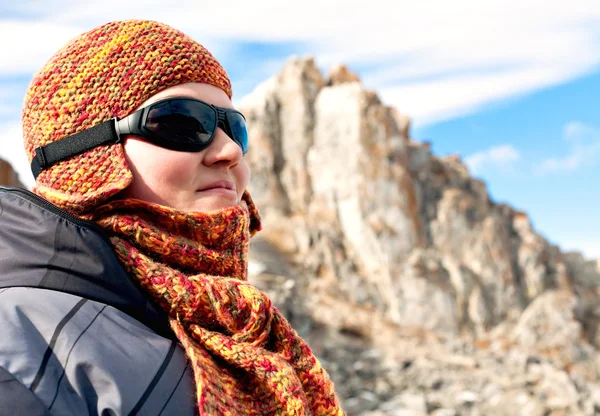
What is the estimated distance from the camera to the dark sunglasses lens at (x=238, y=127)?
221 cm

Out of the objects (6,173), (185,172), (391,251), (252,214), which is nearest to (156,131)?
(185,172)

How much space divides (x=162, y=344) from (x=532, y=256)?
40.4 metres

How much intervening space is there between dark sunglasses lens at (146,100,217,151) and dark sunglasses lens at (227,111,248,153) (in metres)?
0.12

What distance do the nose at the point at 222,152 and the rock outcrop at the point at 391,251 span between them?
22.2m

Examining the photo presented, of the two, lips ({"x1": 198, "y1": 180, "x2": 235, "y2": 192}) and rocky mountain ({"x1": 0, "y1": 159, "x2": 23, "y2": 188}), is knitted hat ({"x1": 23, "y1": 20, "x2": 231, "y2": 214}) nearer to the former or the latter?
lips ({"x1": 198, "y1": 180, "x2": 235, "y2": 192})

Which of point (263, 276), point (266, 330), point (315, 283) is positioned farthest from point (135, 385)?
point (315, 283)

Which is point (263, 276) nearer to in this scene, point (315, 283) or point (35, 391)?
point (315, 283)

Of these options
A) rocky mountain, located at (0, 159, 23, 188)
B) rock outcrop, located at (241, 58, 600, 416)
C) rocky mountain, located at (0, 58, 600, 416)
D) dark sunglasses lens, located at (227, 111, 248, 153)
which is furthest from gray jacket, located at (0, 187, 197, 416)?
rock outcrop, located at (241, 58, 600, 416)

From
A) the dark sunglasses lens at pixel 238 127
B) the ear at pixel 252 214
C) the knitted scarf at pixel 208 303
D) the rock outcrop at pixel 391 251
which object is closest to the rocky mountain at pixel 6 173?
the ear at pixel 252 214

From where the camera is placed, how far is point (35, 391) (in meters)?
1.55

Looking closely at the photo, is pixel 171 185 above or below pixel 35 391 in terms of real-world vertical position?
above

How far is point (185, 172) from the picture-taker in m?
2.02

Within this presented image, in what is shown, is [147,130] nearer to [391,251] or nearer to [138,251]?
[138,251]

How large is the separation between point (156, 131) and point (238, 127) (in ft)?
1.18
